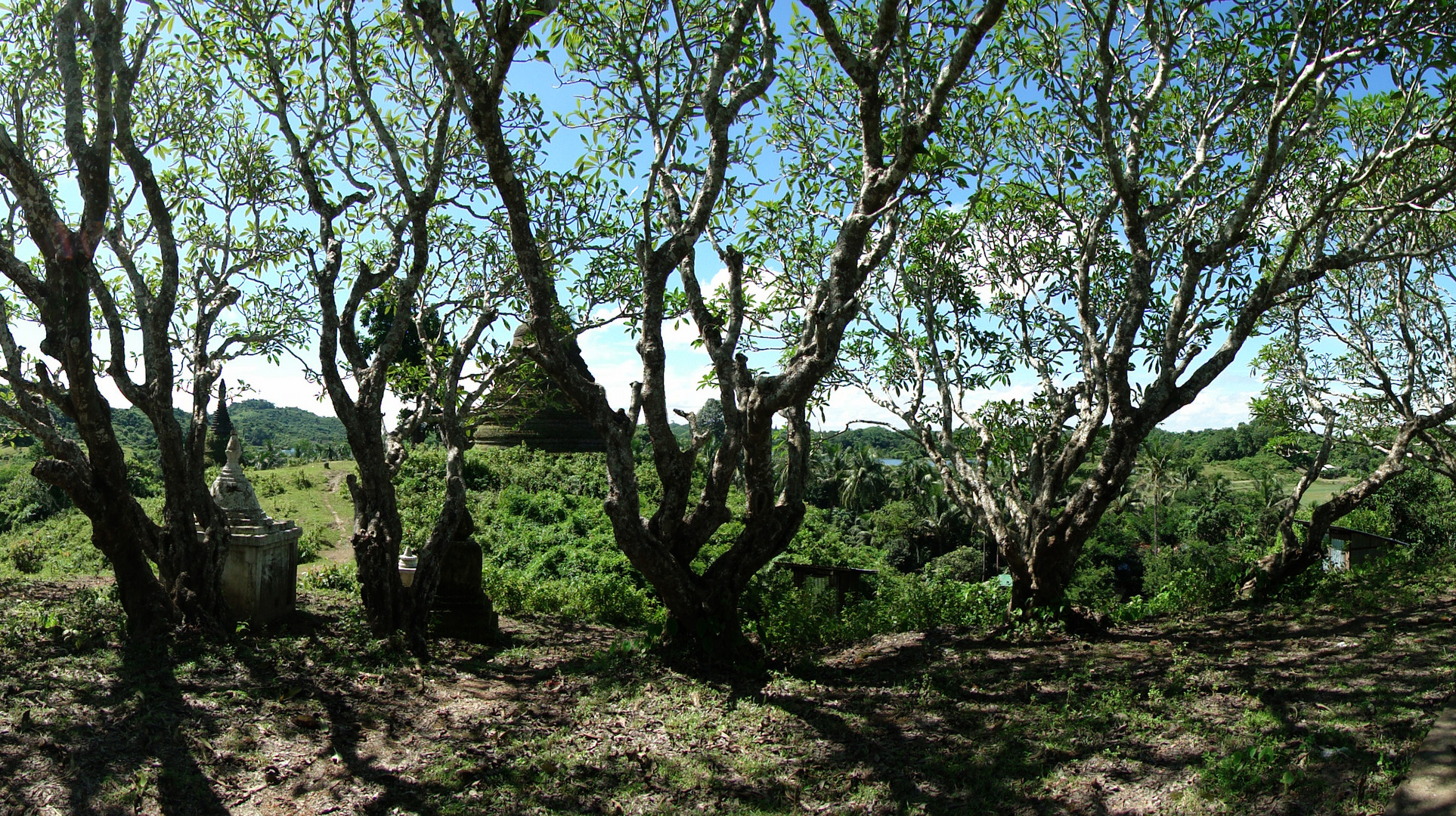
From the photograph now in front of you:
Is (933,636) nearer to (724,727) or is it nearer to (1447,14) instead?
(724,727)

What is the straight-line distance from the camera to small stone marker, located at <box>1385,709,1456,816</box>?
3.15 metres

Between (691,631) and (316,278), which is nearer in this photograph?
(691,631)

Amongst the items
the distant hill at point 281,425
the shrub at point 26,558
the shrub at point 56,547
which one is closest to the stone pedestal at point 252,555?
the shrub at point 56,547

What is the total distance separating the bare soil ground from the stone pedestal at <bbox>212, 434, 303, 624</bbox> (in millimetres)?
714

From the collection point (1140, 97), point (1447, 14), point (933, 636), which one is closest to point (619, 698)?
point (933, 636)

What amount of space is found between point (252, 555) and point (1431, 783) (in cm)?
826

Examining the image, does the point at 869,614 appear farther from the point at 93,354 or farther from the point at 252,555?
the point at 93,354

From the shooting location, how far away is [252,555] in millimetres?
7578

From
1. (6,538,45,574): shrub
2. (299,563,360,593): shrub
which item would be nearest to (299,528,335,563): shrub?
(299,563,360,593): shrub

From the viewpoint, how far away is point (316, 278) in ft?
22.8

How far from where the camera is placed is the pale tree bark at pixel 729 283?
5.05 meters

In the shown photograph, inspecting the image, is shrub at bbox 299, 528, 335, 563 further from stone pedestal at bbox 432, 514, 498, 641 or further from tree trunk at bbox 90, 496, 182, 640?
tree trunk at bbox 90, 496, 182, 640

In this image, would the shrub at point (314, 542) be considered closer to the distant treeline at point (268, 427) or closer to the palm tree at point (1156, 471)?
the distant treeline at point (268, 427)

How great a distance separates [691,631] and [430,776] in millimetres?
2375
